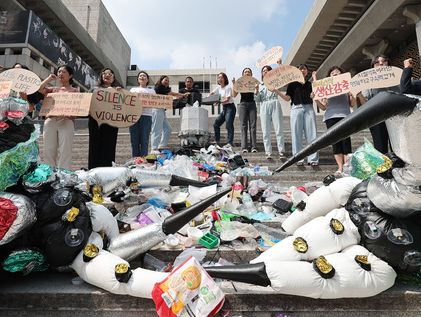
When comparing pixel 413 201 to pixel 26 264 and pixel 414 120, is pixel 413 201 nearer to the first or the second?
pixel 414 120

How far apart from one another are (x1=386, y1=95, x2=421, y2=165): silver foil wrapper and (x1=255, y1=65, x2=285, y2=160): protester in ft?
13.0

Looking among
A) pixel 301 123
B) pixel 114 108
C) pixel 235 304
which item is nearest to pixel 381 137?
pixel 301 123

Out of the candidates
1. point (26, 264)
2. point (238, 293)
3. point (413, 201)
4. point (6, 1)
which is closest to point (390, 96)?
point (413, 201)

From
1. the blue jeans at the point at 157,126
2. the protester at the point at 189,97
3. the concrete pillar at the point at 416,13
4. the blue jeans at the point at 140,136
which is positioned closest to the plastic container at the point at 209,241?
the blue jeans at the point at 140,136

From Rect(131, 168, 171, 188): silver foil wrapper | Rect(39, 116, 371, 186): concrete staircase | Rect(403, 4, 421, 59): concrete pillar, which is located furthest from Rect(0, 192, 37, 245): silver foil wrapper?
Rect(403, 4, 421, 59): concrete pillar

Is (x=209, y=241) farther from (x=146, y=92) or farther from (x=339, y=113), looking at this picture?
(x=146, y=92)

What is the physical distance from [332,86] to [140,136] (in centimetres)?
333

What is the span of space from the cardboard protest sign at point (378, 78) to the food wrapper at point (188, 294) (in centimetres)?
412

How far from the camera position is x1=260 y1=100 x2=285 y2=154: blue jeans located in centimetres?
562

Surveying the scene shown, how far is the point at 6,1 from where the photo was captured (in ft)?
58.5

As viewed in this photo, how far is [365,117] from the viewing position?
1.39 m

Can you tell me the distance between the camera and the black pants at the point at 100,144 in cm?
435

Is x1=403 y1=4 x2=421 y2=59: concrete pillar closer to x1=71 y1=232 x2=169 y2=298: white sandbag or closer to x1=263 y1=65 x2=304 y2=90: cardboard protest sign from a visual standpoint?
x1=263 y1=65 x2=304 y2=90: cardboard protest sign

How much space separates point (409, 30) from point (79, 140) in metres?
14.4
